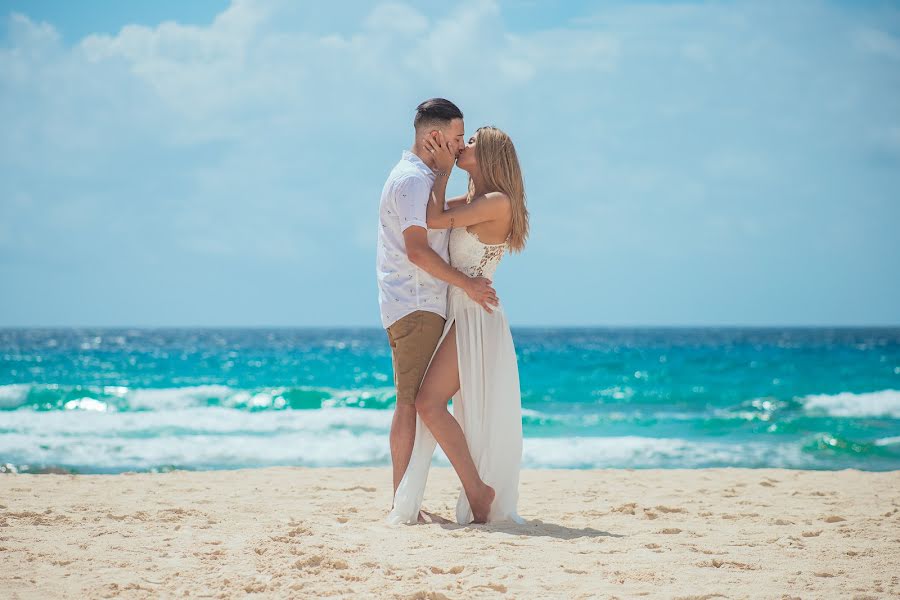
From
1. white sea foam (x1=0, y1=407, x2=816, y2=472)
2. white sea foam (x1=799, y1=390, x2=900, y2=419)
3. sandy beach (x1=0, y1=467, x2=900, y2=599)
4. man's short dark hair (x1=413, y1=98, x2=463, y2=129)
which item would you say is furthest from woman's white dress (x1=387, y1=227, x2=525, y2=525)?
white sea foam (x1=799, y1=390, x2=900, y2=419)

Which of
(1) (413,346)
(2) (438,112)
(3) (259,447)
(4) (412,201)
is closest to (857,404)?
(3) (259,447)

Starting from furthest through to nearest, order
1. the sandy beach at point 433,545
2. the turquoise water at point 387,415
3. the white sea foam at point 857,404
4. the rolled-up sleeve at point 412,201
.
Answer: the white sea foam at point 857,404 → the turquoise water at point 387,415 → the rolled-up sleeve at point 412,201 → the sandy beach at point 433,545

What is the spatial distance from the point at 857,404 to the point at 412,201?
14.4 m

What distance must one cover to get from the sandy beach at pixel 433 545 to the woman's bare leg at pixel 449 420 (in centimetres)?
20

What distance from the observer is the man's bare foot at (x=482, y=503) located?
443cm

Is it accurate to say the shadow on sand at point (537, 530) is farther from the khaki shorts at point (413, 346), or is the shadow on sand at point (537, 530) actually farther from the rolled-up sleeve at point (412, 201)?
the rolled-up sleeve at point (412, 201)

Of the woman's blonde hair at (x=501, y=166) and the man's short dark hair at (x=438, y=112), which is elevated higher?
the man's short dark hair at (x=438, y=112)

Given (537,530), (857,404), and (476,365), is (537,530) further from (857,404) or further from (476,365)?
(857,404)

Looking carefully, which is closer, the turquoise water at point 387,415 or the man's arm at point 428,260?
the man's arm at point 428,260

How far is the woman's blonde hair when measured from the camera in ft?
14.3

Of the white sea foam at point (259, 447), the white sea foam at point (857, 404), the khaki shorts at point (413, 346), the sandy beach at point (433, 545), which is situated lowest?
the white sea foam at point (259, 447)

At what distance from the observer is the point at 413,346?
4.37 meters

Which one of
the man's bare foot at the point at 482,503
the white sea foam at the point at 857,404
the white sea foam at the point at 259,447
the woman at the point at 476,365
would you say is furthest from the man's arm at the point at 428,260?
the white sea foam at the point at 857,404

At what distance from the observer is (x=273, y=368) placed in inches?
1048
